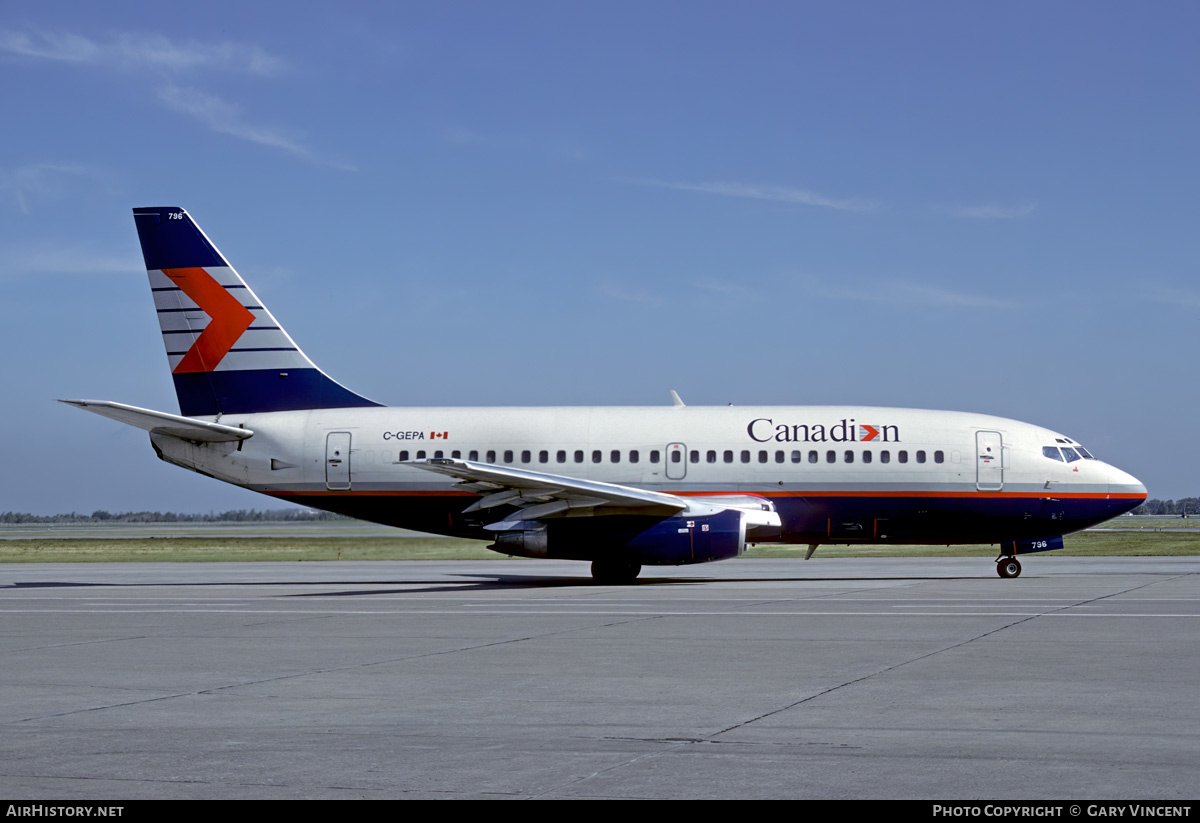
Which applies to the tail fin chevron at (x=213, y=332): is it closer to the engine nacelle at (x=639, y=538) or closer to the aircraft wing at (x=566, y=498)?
the aircraft wing at (x=566, y=498)

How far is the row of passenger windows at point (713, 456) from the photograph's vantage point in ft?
91.9

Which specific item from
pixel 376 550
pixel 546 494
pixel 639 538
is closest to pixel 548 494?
pixel 546 494

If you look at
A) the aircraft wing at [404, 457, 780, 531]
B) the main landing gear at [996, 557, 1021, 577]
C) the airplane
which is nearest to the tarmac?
the aircraft wing at [404, 457, 780, 531]

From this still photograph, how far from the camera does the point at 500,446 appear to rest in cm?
2944

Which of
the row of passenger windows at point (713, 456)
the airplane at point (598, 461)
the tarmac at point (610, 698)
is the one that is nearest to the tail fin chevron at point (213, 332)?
the airplane at point (598, 461)

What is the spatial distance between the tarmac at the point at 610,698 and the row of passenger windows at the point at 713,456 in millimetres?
6646

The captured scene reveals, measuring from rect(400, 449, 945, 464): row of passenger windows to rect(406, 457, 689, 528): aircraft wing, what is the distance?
126 cm

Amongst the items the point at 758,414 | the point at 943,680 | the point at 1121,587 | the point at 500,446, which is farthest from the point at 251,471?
the point at 943,680

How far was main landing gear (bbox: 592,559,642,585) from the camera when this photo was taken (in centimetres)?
2780

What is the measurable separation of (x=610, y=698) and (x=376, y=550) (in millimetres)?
35348

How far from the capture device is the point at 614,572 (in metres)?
27.9

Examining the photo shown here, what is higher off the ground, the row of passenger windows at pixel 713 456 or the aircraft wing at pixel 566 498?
the row of passenger windows at pixel 713 456
